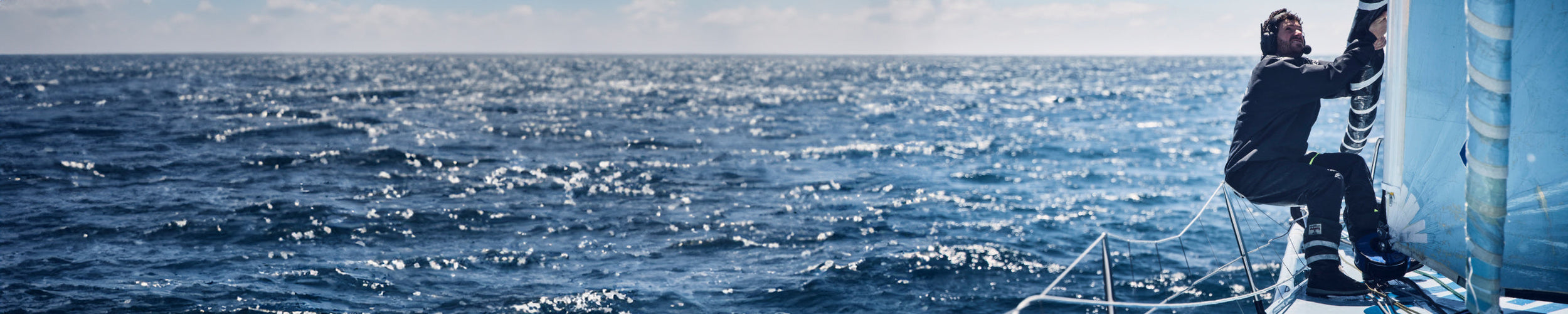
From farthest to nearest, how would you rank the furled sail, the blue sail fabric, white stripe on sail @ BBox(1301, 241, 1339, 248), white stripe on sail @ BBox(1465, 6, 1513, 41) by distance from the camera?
1. white stripe on sail @ BBox(1301, 241, 1339, 248)
2. the furled sail
3. the blue sail fabric
4. white stripe on sail @ BBox(1465, 6, 1513, 41)

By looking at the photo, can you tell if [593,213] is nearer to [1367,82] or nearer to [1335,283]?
[1335,283]

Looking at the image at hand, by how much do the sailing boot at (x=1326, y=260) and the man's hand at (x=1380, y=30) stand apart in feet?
2.86

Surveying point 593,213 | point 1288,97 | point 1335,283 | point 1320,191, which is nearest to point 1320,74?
point 1288,97

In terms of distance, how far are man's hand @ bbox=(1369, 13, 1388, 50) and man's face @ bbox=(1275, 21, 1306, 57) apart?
31 centimetres

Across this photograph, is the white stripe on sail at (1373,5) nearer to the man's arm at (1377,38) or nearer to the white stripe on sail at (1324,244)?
the man's arm at (1377,38)

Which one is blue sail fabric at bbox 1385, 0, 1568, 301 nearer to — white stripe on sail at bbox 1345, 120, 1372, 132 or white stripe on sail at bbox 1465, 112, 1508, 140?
white stripe on sail at bbox 1345, 120, 1372, 132

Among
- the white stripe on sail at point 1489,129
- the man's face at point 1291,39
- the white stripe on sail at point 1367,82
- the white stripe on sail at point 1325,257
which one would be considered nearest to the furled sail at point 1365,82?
the white stripe on sail at point 1367,82

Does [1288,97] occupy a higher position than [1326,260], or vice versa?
[1288,97]

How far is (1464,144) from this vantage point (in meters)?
4.26

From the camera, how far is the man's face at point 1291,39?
4.63 metres

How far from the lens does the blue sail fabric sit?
4.04 metres

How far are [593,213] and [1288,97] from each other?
1136 centimetres

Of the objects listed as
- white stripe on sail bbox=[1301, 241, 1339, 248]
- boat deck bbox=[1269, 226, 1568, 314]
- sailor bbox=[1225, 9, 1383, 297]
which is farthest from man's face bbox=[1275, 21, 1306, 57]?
boat deck bbox=[1269, 226, 1568, 314]

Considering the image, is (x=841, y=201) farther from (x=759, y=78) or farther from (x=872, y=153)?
(x=759, y=78)
